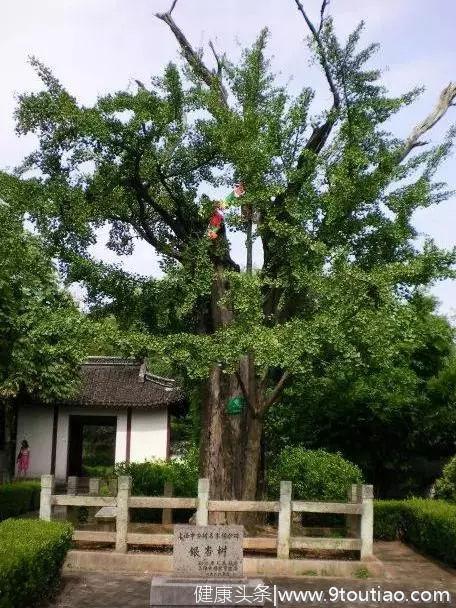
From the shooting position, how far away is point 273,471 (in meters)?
15.2

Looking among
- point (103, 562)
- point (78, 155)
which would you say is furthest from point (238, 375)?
point (78, 155)

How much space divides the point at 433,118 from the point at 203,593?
1186 centimetres

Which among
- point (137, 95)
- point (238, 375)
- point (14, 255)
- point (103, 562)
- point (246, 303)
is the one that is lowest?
point (103, 562)

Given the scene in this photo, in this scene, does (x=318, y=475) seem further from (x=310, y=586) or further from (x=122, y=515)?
(x=122, y=515)

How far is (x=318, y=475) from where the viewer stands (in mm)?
13859

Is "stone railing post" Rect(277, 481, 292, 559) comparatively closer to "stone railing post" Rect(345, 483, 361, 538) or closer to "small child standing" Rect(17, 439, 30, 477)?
"stone railing post" Rect(345, 483, 361, 538)

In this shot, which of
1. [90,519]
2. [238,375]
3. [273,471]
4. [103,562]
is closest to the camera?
[103,562]

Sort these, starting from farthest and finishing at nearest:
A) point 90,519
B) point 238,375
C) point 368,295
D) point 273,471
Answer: point 273,471
point 90,519
point 238,375
point 368,295

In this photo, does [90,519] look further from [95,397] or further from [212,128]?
[95,397]

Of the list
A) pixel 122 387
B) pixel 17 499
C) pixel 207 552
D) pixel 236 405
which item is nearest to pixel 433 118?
pixel 236 405

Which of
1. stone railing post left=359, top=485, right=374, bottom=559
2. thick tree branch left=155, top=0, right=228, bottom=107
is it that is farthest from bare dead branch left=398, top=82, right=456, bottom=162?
stone railing post left=359, top=485, right=374, bottom=559

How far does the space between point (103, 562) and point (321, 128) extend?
943 centimetres

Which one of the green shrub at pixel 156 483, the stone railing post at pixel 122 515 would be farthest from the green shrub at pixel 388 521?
the stone railing post at pixel 122 515

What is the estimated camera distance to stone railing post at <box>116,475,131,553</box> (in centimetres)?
1129
